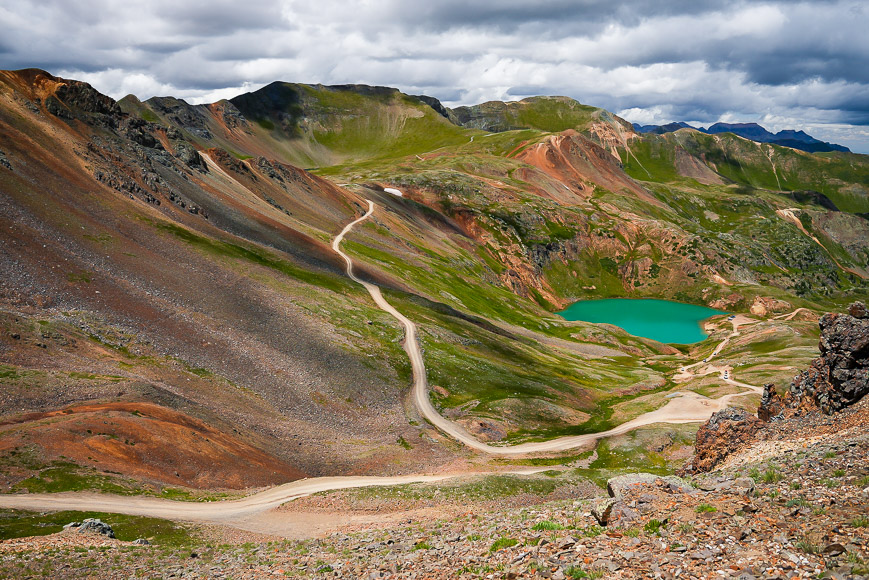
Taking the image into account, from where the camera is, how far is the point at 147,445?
46.8 metres

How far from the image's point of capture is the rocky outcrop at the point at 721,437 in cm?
3750

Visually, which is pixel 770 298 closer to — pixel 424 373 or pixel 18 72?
pixel 424 373

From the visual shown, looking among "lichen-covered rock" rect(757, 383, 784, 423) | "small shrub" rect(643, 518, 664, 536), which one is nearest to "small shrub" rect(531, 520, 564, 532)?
"small shrub" rect(643, 518, 664, 536)

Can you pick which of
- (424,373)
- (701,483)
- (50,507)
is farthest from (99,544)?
(424,373)

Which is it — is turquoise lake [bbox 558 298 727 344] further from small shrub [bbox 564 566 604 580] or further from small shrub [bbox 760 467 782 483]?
small shrub [bbox 564 566 604 580]

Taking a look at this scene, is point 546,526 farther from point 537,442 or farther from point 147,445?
point 537,442

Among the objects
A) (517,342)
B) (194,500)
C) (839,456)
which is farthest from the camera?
(517,342)

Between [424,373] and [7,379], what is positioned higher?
[424,373]

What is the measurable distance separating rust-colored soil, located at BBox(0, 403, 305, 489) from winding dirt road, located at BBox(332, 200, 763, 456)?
86.6ft

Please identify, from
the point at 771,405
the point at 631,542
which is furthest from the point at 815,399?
the point at 631,542

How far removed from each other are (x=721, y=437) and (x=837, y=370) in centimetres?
937

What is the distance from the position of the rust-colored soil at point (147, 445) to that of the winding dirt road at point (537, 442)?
26.4m

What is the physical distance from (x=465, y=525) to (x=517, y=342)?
9698 cm

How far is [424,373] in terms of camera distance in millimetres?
87625
